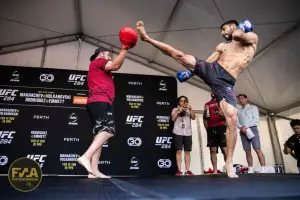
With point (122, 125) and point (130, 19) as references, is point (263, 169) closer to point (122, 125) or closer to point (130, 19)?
point (122, 125)

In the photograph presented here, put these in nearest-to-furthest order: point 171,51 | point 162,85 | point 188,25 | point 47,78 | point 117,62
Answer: point 171,51 < point 117,62 < point 188,25 < point 47,78 < point 162,85

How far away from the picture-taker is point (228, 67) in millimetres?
2135

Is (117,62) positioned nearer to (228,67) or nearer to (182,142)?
(228,67)

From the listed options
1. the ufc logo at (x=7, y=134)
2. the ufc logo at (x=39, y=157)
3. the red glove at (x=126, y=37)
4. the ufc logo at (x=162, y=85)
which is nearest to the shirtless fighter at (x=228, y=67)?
the red glove at (x=126, y=37)

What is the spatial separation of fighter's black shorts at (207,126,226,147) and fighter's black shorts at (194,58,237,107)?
183 centimetres

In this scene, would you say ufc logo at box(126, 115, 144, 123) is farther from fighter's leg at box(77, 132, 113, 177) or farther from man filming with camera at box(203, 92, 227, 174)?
fighter's leg at box(77, 132, 113, 177)

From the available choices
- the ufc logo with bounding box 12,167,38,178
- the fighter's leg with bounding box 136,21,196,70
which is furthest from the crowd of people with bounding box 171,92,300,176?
the ufc logo with bounding box 12,167,38,178

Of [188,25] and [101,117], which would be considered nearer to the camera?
[101,117]

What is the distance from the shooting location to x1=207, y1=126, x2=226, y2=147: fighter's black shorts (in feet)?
12.3

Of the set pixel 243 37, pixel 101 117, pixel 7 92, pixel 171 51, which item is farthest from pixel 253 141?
pixel 7 92

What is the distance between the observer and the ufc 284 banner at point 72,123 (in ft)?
13.6

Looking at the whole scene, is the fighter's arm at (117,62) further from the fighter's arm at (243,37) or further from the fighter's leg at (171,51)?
the fighter's arm at (243,37)

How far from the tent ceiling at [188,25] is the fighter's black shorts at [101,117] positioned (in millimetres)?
2614

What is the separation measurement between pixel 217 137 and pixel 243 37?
2.18 metres
